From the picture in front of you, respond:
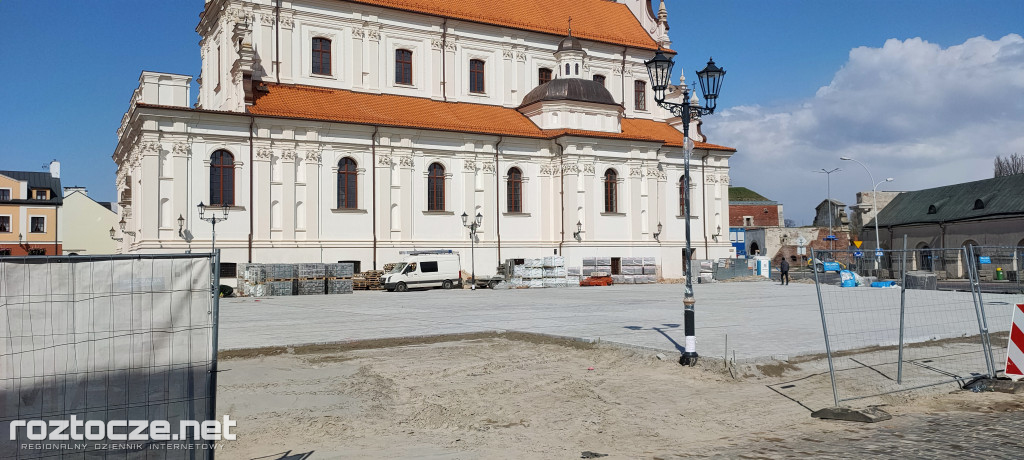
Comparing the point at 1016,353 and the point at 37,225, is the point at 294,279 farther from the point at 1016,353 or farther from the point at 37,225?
the point at 37,225

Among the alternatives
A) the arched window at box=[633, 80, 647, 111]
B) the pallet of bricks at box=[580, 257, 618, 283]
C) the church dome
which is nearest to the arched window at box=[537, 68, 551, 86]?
the church dome

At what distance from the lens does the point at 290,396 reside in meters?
Answer: 10.1

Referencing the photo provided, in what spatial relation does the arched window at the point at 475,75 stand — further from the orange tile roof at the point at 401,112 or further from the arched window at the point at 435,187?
the arched window at the point at 435,187

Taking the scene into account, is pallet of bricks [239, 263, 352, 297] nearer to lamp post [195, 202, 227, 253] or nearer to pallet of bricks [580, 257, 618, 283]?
lamp post [195, 202, 227, 253]

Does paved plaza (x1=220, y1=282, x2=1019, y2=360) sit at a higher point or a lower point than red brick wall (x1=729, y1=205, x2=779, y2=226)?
lower

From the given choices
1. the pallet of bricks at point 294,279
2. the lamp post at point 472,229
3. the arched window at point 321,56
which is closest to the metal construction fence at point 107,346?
the pallet of bricks at point 294,279

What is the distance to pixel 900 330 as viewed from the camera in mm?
10836

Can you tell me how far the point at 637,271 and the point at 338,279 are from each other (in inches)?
736

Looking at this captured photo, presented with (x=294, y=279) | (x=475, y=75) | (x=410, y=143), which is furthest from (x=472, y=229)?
(x=475, y=75)

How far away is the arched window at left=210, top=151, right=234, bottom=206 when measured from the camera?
120ft

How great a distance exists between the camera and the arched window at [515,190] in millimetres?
A: 45375

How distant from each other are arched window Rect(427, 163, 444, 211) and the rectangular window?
45.0 m

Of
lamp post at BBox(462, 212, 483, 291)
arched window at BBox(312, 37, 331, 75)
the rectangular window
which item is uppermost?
arched window at BBox(312, 37, 331, 75)

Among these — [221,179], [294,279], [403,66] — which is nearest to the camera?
[294,279]
